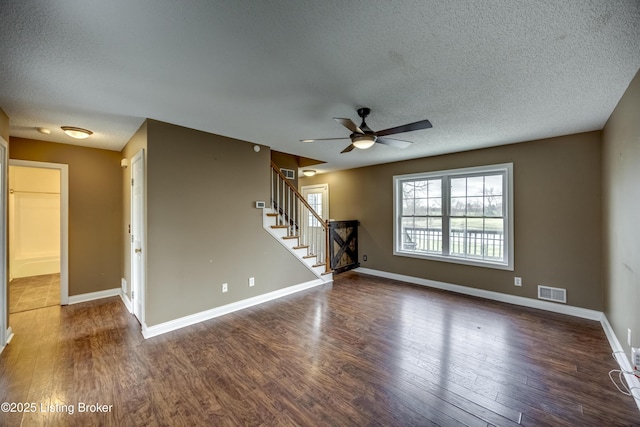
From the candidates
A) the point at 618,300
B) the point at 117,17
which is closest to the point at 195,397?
the point at 117,17

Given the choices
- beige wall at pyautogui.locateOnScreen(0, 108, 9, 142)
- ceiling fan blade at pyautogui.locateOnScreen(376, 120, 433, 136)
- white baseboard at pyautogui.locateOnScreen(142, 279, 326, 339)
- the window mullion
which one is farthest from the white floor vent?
beige wall at pyautogui.locateOnScreen(0, 108, 9, 142)

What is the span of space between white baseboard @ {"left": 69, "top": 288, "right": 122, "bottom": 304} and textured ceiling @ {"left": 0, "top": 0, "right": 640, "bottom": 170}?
265cm

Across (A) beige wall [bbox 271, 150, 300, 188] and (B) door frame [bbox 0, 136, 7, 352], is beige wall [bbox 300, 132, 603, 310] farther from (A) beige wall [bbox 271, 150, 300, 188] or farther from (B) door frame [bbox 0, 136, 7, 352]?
(B) door frame [bbox 0, 136, 7, 352]

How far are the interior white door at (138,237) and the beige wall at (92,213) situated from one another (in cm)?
125

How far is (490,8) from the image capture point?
1439 mm

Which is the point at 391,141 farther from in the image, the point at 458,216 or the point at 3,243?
the point at 3,243

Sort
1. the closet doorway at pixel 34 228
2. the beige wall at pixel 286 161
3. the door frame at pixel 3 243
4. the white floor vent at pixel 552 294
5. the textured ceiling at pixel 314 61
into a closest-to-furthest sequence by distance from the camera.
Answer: the textured ceiling at pixel 314 61, the door frame at pixel 3 243, the white floor vent at pixel 552 294, the closet doorway at pixel 34 228, the beige wall at pixel 286 161

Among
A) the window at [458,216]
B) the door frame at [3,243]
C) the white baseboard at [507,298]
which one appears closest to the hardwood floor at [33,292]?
the door frame at [3,243]

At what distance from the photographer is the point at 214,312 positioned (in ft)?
12.1

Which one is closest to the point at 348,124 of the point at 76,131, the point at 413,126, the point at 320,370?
the point at 413,126

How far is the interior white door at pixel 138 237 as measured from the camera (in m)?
3.25

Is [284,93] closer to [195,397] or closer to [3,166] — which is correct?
[195,397]

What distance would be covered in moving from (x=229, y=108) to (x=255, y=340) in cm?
260

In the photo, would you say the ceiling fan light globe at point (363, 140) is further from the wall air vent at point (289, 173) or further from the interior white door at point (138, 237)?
the wall air vent at point (289, 173)
